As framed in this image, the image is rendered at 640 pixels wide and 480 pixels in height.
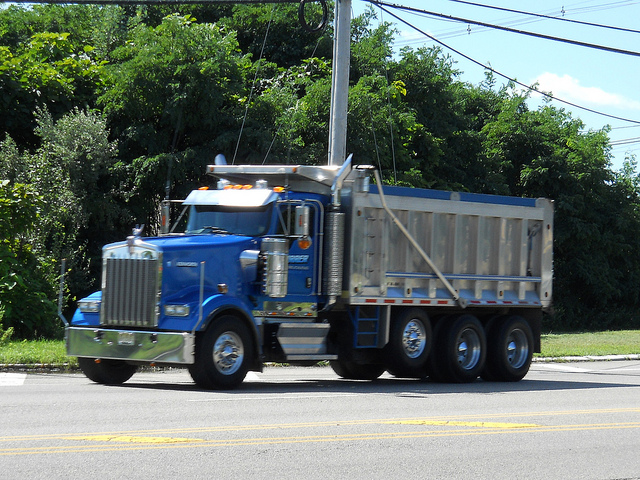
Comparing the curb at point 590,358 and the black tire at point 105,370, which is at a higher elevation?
the black tire at point 105,370

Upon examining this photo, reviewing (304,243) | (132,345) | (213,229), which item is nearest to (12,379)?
(132,345)

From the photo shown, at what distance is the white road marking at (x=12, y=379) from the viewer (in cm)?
1400

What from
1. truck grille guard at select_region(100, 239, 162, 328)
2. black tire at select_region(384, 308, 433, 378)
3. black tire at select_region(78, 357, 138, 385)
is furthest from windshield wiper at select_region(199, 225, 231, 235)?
black tire at select_region(384, 308, 433, 378)

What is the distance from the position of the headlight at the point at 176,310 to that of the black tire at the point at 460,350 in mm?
5077

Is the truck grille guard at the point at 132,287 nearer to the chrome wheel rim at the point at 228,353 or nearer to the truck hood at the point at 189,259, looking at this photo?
the truck hood at the point at 189,259

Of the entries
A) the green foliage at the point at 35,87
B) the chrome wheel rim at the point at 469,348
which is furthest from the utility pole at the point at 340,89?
the green foliage at the point at 35,87

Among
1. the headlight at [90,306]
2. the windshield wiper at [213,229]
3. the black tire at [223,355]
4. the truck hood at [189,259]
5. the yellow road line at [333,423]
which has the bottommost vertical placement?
the yellow road line at [333,423]

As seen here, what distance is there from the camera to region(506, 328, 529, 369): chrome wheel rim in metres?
17.5

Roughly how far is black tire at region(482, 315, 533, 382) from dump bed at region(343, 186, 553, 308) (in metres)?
0.41

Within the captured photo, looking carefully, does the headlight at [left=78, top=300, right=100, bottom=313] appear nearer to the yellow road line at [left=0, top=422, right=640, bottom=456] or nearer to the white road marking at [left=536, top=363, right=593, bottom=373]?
the yellow road line at [left=0, top=422, right=640, bottom=456]

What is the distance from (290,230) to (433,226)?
2838 mm

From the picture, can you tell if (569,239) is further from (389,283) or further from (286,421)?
(286,421)

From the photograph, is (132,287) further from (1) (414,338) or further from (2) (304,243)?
(1) (414,338)

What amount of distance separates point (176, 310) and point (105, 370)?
1.87m
